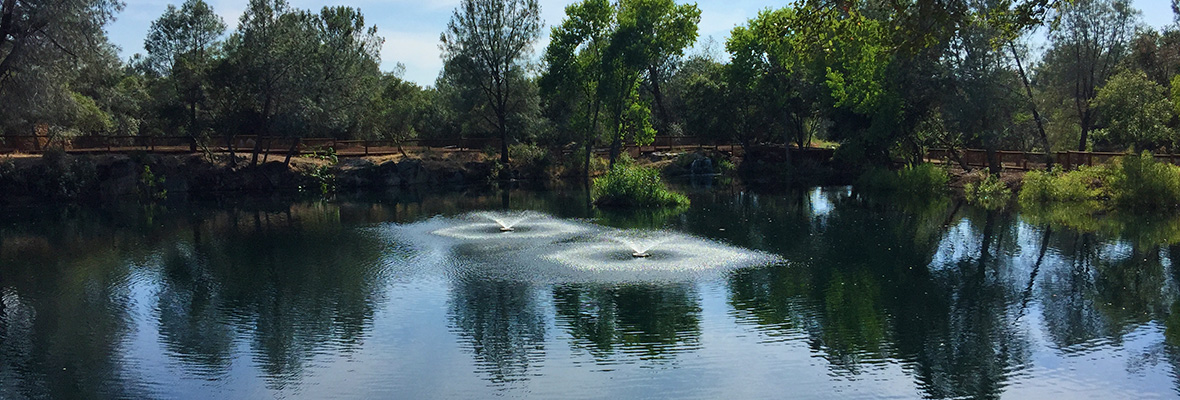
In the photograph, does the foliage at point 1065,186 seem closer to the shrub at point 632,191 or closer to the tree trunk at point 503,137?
the shrub at point 632,191

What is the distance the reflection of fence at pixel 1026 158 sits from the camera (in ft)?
139

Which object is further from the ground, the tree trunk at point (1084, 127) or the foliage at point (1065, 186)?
the tree trunk at point (1084, 127)

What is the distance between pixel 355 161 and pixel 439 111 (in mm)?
11190

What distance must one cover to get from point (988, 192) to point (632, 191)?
64.0 feet

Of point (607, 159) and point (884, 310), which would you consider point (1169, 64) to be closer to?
point (607, 159)

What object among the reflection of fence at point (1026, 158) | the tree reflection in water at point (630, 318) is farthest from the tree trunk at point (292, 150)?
the reflection of fence at point (1026, 158)

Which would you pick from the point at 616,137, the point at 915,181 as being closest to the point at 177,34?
the point at 616,137

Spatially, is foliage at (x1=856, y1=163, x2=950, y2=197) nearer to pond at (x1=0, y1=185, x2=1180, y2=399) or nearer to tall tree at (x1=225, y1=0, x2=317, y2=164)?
pond at (x1=0, y1=185, x2=1180, y2=399)

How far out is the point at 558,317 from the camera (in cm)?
1794

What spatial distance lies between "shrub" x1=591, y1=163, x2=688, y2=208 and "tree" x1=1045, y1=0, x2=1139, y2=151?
3124cm

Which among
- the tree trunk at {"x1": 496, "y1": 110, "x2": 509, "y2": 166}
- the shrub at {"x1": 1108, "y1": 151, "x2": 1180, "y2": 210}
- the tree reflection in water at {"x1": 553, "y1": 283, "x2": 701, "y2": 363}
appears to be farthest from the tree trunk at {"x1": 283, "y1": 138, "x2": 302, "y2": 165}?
the shrub at {"x1": 1108, "y1": 151, "x2": 1180, "y2": 210}

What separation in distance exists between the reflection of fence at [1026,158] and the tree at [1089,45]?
10338mm

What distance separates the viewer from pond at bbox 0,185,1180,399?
44.9 ft

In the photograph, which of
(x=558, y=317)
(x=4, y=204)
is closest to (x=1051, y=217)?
(x=558, y=317)
